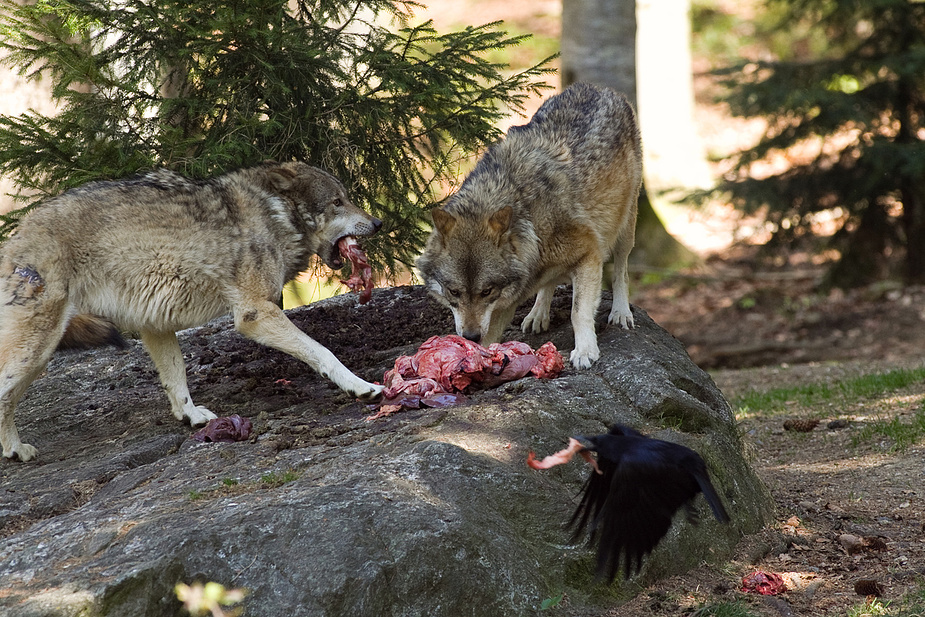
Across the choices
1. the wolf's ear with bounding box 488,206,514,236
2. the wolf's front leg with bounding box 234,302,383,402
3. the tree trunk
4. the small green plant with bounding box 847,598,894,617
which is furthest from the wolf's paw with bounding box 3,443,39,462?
the tree trunk

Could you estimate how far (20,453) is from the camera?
519cm

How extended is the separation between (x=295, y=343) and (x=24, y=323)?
59.7 inches

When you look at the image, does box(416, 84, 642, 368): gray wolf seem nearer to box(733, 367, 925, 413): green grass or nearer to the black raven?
the black raven

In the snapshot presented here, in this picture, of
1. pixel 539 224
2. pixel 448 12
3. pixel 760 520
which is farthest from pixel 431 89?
pixel 448 12

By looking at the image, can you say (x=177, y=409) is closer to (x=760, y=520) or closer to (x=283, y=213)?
(x=283, y=213)

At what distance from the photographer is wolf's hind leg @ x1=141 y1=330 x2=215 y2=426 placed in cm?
564

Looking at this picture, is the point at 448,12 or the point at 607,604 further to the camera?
the point at 448,12

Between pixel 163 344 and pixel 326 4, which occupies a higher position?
pixel 326 4

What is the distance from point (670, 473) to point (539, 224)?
2540mm

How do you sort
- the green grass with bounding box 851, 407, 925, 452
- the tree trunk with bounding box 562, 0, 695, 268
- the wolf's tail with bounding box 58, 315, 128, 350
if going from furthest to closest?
the tree trunk with bounding box 562, 0, 695, 268 → the green grass with bounding box 851, 407, 925, 452 → the wolf's tail with bounding box 58, 315, 128, 350

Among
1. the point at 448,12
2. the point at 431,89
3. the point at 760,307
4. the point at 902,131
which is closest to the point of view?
the point at 431,89

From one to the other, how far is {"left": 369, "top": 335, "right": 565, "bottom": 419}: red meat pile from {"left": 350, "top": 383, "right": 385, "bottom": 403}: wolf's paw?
5 centimetres

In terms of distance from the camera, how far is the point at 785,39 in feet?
79.9

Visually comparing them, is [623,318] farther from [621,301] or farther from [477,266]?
[477,266]
